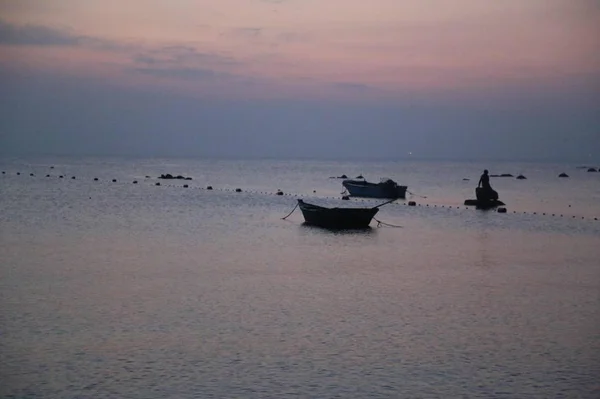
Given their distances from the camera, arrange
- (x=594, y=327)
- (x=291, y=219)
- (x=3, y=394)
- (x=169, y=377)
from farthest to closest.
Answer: (x=291, y=219) → (x=594, y=327) → (x=169, y=377) → (x=3, y=394)

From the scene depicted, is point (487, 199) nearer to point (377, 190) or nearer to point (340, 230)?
point (377, 190)

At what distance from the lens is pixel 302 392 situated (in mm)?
11969

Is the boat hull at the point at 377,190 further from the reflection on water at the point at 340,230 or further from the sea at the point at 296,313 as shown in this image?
the sea at the point at 296,313

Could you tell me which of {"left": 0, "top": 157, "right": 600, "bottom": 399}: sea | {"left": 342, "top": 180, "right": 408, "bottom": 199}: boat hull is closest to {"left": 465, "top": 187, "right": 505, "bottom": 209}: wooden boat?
{"left": 342, "top": 180, "right": 408, "bottom": 199}: boat hull

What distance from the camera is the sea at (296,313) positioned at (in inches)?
496

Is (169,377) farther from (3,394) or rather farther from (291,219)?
(291,219)

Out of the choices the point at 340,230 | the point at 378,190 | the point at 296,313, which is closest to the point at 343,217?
Answer: the point at 340,230

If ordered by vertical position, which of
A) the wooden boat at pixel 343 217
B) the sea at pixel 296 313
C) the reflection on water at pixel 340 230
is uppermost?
the wooden boat at pixel 343 217

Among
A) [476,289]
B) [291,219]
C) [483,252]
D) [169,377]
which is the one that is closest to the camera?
[169,377]

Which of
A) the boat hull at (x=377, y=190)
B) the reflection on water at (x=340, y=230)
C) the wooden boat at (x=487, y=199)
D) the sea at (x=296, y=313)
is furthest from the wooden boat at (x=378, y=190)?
the sea at (x=296, y=313)

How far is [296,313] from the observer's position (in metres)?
17.4

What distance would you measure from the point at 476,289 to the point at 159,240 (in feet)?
47.0

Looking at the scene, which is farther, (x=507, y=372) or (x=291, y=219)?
(x=291, y=219)

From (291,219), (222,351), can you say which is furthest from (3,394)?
(291,219)
